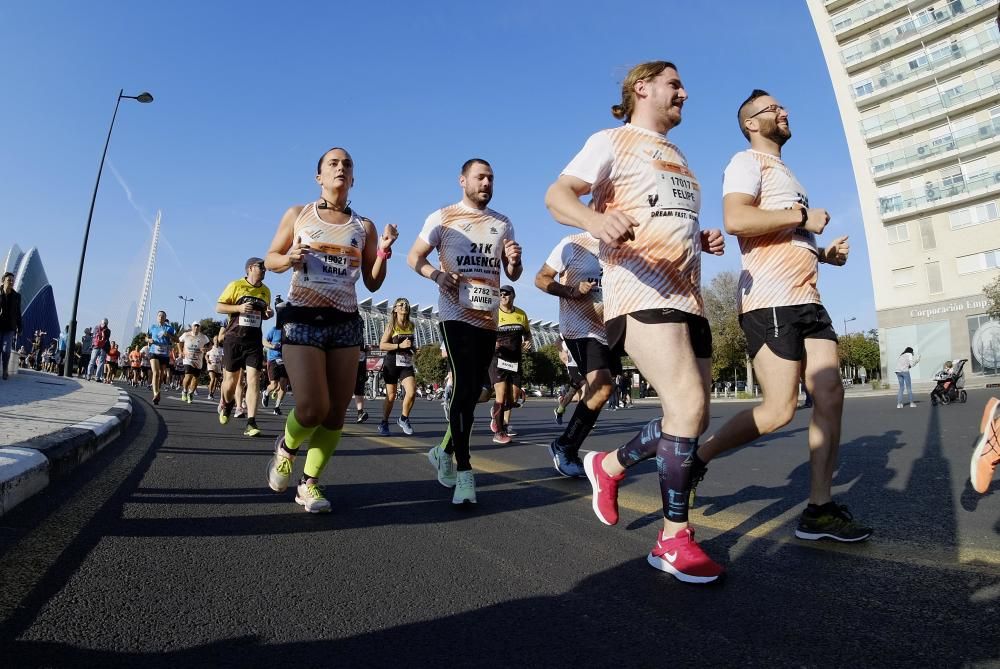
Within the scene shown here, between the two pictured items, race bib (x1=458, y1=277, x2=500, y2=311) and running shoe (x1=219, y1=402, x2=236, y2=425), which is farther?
running shoe (x1=219, y1=402, x2=236, y2=425)

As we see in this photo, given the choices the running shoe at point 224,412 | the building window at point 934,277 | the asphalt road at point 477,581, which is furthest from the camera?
the building window at point 934,277

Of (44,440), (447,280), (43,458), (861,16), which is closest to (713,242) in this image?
(447,280)

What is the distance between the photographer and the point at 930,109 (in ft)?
142

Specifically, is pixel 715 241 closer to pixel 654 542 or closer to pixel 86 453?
pixel 654 542

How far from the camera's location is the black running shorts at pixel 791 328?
315 centimetres

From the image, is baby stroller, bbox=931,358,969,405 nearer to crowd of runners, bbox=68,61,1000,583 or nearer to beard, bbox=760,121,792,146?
crowd of runners, bbox=68,61,1000,583

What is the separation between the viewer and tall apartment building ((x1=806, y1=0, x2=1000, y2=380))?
133ft

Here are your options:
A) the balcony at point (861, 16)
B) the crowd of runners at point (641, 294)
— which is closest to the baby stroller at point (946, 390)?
the crowd of runners at point (641, 294)

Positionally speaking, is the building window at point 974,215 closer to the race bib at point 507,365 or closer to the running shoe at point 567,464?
the race bib at point 507,365

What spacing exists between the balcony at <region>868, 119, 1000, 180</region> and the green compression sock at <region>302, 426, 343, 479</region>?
5095 cm

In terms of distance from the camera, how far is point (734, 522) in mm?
3326

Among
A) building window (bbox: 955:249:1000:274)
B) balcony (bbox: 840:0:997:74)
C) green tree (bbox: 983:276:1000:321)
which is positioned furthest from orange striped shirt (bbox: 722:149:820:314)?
balcony (bbox: 840:0:997:74)

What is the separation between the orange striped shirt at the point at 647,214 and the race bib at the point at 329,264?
1.76 meters

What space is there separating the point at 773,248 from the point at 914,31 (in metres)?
52.9
